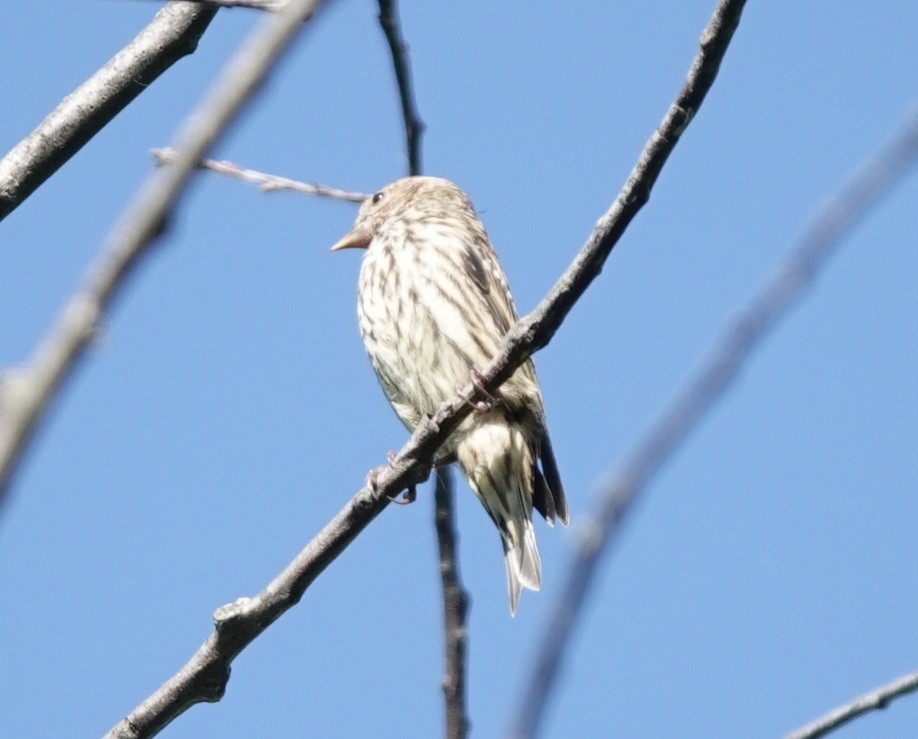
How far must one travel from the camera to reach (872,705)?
7.89 ft

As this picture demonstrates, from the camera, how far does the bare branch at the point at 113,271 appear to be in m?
1.15

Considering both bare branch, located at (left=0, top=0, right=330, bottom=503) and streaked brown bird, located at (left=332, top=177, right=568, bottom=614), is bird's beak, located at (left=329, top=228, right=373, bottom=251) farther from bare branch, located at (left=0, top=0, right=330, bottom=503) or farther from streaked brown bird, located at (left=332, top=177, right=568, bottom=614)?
bare branch, located at (left=0, top=0, right=330, bottom=503)

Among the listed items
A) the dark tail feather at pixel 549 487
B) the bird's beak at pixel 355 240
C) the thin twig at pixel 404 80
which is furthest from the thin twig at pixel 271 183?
the bird's beak at pixel 355 240

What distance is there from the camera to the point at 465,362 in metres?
6.07

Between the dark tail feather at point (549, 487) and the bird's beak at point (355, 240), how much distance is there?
2.24 metres

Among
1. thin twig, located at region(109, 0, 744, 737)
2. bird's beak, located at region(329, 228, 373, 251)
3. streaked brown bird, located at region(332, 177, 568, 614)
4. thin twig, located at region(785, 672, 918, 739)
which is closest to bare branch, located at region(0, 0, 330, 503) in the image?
thin twig, located at region(785, 672, 918, 739)

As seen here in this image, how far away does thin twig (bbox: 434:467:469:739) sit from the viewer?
3010 mm

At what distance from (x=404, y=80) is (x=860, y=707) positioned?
2.78 m

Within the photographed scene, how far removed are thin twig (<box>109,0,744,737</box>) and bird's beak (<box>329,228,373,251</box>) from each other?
337 cm

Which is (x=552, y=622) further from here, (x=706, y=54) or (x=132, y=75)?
(x=132, y=75)

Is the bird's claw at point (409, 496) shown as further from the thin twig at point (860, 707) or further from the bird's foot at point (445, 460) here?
the thin twig at point (860, 707)

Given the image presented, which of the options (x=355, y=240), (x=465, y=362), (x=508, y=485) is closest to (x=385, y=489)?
(x=508, y=485)

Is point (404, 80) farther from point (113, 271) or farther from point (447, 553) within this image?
point (113, 271)

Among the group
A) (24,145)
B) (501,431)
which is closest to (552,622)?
(24,145)
